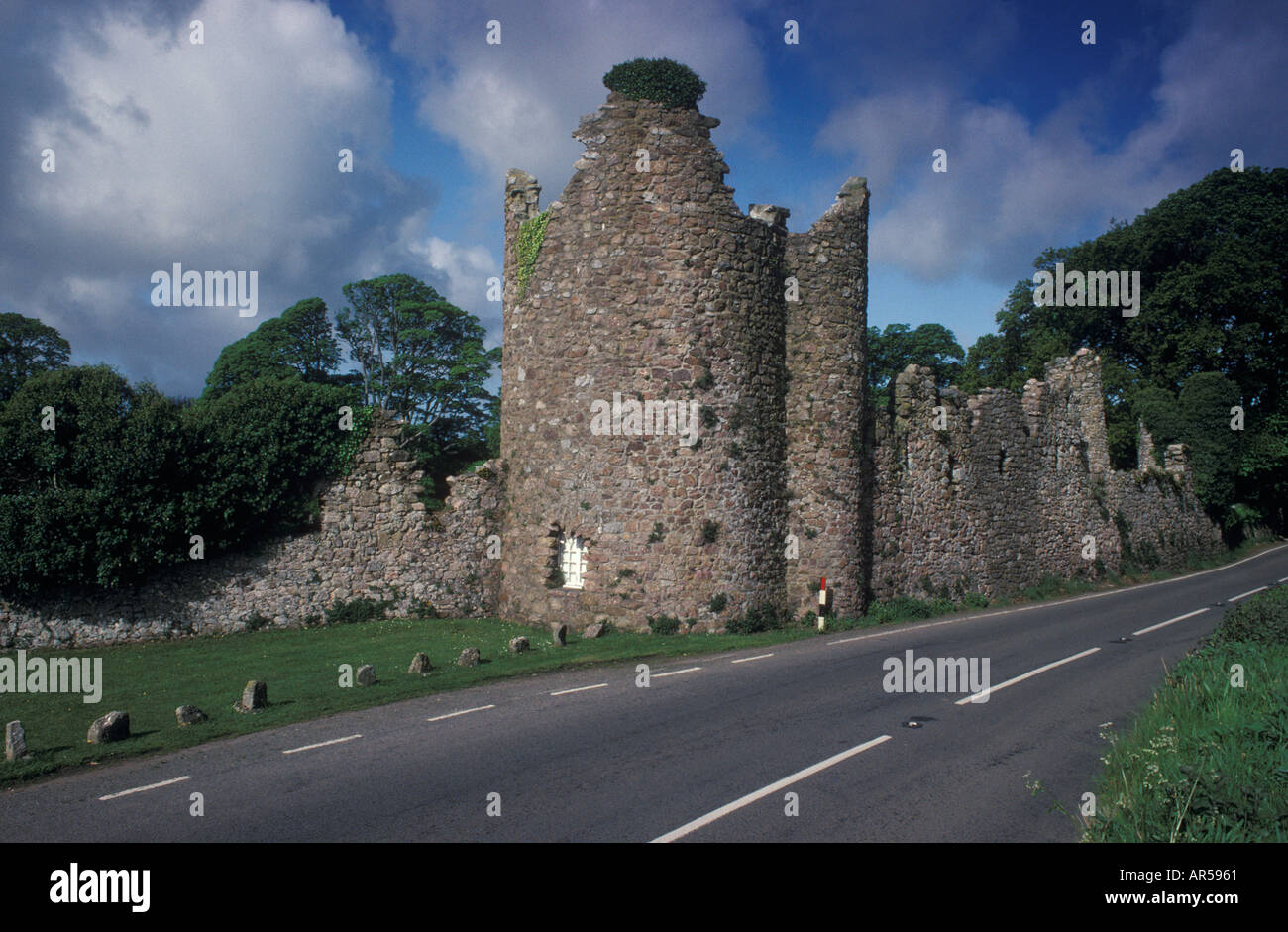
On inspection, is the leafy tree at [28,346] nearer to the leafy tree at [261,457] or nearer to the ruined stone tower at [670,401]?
the leafy tree at [261,457]

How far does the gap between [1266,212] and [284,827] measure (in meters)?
61.5

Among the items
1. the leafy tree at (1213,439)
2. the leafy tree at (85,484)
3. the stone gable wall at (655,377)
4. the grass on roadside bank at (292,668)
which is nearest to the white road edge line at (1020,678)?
the grass on roadside bank at (292,668)

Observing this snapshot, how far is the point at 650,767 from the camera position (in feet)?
29.0

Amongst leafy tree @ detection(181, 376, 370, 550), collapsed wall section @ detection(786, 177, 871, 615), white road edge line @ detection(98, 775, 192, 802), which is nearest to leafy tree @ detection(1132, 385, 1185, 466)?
collapsed wall section @ detection(786, 177, 871, 615)

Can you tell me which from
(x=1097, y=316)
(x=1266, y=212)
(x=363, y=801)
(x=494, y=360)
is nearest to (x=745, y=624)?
(x=363, y=801)

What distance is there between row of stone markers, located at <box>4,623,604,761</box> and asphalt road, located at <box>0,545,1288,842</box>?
951 mm

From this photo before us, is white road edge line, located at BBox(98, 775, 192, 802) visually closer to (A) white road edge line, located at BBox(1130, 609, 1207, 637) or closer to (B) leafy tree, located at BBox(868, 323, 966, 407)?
(A) white road edge line, located at BBox(1130, 609, 1207, 637)

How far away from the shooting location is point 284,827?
287 inches

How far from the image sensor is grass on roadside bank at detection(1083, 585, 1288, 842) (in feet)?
20.2

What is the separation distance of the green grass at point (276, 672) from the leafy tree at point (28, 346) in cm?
2892

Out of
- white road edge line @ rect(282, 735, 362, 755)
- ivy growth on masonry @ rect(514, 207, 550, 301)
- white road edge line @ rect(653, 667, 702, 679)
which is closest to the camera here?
white road edge line @ rect(282, 735, 362, 755)

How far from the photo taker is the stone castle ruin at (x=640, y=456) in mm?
18422
